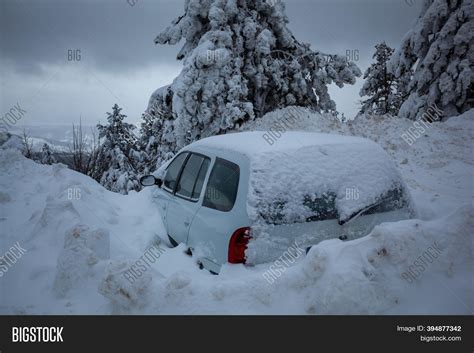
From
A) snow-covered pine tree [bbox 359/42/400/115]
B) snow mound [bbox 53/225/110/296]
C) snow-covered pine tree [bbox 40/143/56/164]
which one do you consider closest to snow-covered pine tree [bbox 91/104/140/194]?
snow-covered pine tree [bbox 40/143/56/164]

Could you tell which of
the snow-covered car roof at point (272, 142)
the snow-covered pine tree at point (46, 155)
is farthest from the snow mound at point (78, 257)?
the snow-covered pine tree at point (46, 155)

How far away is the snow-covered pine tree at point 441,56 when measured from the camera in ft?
39.8

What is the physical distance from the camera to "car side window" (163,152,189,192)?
576 cm

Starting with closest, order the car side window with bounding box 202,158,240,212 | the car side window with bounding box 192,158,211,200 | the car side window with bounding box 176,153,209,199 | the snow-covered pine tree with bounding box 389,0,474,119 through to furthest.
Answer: the car side window with bounding box 202,158,240,212 < the car side window with bounding box 192,158,211,200 < the car side window with bounding box 176,153,209,199 < the snow-covered pine tree with bounding box 389,0,474,119

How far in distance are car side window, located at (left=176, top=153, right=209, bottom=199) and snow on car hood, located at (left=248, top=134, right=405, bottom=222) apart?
43.4 inches

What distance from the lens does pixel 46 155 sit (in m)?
16.3

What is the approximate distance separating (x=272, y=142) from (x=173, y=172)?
2027 millimetres

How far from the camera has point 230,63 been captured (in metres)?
13.0

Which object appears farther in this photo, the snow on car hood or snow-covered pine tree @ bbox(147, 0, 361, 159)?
snow-covered pine tree @ bbox(147, 0, 361, 159)

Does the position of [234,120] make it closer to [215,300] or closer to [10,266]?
[10,266]

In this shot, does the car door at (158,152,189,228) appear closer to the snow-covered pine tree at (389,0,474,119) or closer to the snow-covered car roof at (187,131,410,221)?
the snow-covered car roof at (187,131,410,221)

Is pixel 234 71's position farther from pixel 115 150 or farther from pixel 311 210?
pixel 311 210

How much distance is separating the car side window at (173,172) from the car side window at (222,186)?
1.21 m
